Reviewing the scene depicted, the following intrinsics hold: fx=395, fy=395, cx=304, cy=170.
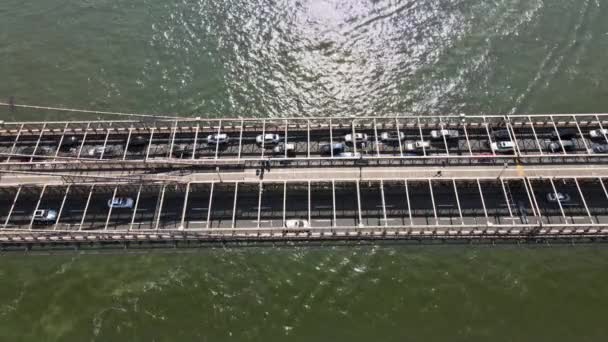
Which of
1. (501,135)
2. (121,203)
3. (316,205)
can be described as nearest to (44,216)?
(121,203)

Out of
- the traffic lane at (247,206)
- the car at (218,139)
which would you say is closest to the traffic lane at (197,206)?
the traffic lane at (247,206)

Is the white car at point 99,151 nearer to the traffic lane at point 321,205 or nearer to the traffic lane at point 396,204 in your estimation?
the traffic lane at point 321,205

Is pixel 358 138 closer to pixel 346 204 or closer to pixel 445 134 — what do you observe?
pixel 346 204

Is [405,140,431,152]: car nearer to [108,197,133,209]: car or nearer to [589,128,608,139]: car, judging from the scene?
[589,128,608,139]: car

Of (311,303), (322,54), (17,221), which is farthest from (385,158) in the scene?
(17,221)

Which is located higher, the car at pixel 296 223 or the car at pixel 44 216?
the car at pixel 44 216

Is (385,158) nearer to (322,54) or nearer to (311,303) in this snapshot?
(311,303)
